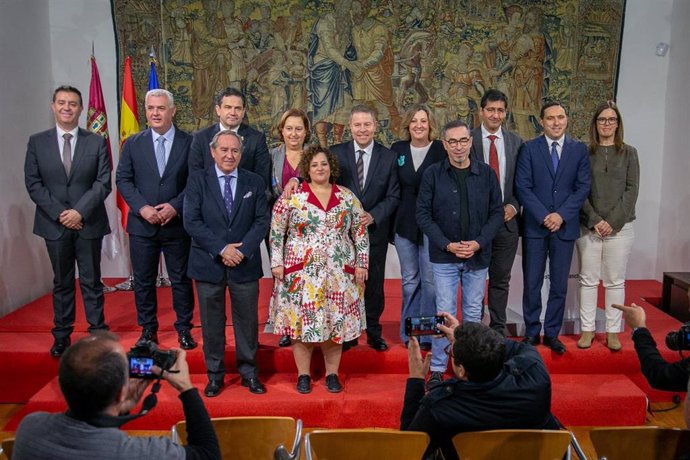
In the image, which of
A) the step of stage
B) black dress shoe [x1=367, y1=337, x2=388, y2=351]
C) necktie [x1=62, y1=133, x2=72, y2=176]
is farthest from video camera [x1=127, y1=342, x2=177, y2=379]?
necktie [x1=62, y1=133, x2=72, y2=176]

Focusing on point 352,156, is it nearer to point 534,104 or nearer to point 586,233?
point 586,233

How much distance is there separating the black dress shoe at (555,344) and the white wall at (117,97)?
2.67 m

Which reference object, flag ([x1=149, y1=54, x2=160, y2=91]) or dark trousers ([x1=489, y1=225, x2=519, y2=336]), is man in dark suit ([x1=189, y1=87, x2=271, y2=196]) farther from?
flag ([x1=149, y1=54, x2=160, y2=91])

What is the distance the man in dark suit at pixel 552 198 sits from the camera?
188 inches

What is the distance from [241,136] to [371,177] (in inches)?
35.8

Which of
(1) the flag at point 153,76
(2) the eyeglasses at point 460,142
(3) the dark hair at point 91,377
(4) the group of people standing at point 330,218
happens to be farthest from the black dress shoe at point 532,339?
(1) the flag at point 153,76

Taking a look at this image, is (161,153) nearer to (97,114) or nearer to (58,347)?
(58,347)

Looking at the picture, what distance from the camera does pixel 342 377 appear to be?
193 inches

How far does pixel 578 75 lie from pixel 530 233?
122 inches

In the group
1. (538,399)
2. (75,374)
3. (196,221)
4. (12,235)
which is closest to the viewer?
(75,374)

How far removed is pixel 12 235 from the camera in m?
6.25

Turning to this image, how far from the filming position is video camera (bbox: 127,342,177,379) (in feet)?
7.40

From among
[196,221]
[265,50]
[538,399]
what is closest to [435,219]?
[196,221]

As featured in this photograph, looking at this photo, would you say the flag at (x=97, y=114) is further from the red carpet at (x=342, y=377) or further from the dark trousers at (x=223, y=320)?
the dark trousers at (x=223, y=320)
